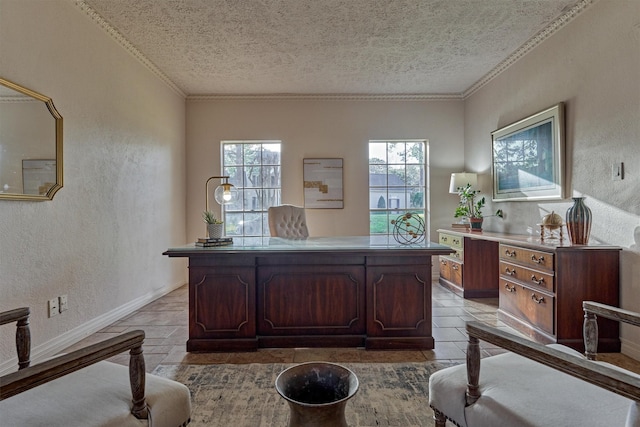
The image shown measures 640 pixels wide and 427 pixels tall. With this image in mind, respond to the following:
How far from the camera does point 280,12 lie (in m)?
2.82

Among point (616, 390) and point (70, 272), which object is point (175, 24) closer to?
point (70, 272)

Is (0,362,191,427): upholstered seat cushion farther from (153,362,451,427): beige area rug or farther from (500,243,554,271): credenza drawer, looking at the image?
(500,243,554,271): credenza drawer

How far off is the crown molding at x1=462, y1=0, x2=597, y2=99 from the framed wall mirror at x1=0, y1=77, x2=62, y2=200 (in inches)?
169

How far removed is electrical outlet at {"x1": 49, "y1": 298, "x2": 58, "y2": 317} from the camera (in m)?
2.39

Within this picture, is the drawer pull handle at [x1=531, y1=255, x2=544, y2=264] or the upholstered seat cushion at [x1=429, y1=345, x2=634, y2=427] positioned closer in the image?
the upholstered seat cushion at [x1=429, y1=345, x2=634, y2=427]

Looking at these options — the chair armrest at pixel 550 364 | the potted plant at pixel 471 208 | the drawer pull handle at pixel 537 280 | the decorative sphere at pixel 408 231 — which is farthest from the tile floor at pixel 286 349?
the chair armrest at pixel 550 364

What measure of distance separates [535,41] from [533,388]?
11.6 feet

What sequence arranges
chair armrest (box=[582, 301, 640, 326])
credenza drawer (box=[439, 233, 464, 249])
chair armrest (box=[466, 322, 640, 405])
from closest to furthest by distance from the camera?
chair armrest (box=[466, 322, 640, 405]) < chair armrest (box=[582, 301, 640, 326]) < credenza drawer (box=[439, 233, 464, 249])

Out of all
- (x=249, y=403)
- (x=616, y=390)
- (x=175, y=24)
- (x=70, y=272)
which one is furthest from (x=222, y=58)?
(x=616, y=390)

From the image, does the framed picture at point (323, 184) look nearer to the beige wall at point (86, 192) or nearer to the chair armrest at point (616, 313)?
the beige wall at point (86, 192)

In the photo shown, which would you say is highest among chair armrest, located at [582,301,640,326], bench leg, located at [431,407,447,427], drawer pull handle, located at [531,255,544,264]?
drawer pull handle, located at [531,255,544,264]

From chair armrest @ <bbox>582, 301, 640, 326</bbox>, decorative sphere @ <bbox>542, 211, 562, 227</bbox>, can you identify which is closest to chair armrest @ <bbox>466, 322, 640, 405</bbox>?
chair armrest @ <bbox>582, 301, 640, 326</bbox>

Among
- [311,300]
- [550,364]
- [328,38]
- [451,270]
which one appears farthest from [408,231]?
[328,38]

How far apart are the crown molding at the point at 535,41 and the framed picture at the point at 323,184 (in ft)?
7.24
